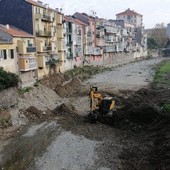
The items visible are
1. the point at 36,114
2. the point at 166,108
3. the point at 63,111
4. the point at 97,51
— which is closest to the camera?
the point at 166,108

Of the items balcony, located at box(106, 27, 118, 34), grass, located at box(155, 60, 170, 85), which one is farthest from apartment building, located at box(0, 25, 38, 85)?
balcony, located at box(106, 27, 118, 34)

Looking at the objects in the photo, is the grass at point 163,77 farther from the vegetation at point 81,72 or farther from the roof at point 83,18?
the roof at point 83,18

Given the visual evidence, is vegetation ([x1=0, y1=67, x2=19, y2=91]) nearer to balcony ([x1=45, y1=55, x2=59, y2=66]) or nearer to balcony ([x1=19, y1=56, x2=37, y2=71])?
balcony ([x1=19, y1=56, x2=37, y2=71])

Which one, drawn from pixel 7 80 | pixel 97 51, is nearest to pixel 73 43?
pixel 97 51

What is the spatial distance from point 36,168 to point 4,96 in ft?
50.7

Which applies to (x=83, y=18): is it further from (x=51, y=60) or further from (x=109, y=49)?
(x=51, y=60)

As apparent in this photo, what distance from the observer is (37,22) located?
171ft

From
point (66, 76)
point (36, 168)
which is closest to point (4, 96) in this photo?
point (36, 168)

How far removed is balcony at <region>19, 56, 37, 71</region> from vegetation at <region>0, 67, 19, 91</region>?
5.57m

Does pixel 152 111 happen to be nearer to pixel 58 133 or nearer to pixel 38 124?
pixel 58 133

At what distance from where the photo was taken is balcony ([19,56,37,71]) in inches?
1764

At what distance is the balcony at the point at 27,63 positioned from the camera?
44.8m

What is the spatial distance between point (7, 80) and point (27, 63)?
343 inches

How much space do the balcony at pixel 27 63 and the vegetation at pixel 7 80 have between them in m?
5.57
